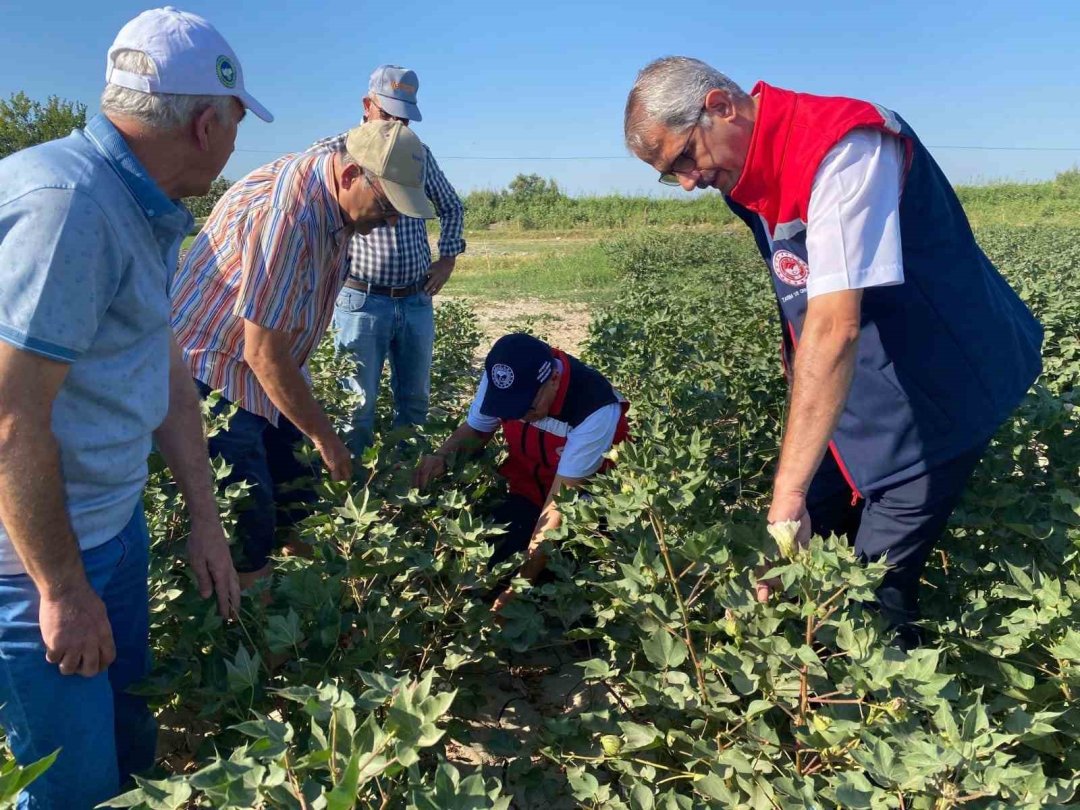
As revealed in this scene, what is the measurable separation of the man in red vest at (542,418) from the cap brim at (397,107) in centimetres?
172

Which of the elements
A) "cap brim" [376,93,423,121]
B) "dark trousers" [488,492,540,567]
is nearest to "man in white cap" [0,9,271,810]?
"dark trousers" [488,492,540,567]

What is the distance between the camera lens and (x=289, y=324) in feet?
7.80

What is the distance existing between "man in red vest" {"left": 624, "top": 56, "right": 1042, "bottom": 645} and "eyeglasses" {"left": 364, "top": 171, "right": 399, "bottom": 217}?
759 millimetres

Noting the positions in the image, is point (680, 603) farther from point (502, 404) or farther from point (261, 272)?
point (261, 272)

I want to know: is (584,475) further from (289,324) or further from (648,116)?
(648,116)

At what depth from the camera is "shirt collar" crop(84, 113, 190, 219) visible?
1.39 m

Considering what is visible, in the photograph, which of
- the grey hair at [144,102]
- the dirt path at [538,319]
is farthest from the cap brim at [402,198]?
the dirt path at [538,319]

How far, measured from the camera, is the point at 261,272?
7.61 ft

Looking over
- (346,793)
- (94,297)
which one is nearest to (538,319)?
(94,297)

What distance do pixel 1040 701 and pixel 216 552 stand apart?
174cm

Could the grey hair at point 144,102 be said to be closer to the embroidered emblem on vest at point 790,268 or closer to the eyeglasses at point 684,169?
the eyeglasses at point 684,169

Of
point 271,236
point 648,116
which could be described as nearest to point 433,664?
point 271,236

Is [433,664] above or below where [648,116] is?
below

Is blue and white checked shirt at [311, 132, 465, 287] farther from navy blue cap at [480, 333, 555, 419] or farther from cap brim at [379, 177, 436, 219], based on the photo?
cap brim at [379, 177, 436, 219]
